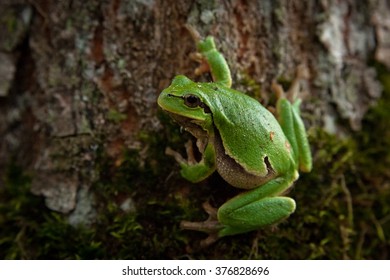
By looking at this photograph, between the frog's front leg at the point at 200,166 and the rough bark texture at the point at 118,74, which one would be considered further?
the rough bark texture at the point at 118,74

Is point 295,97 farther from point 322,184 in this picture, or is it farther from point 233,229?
point 233,229

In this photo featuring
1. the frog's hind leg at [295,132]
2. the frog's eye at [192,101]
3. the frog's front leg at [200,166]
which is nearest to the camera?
the frog's eye at [192,101]

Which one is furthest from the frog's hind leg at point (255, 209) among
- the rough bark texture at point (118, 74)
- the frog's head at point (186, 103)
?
the frog's head at point (186, 103)

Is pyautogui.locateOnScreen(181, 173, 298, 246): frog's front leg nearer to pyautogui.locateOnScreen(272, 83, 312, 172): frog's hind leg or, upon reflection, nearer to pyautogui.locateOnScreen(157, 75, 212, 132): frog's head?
pyautogui.locateOnScreen(272, 83, 312, 172): frog's hind leg

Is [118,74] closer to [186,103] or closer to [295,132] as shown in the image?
[186,103]

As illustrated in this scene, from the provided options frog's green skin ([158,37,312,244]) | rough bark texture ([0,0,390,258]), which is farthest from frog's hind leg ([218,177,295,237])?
rough bark texture ([0,0,390,258])

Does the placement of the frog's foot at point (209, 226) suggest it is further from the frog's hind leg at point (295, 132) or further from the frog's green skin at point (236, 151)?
the frog's hind leg at point (295, 132)
